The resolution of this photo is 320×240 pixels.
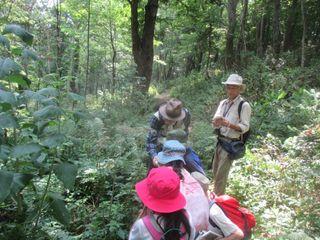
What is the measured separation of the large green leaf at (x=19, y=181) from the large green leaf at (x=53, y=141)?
1.01 ft

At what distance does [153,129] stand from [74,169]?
6.44 feet

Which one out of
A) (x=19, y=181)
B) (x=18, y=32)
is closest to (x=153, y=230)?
(x=19, y=181)

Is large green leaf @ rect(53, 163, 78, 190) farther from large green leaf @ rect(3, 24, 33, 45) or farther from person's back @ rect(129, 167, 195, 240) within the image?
large green leaf @ rect(3, 24, 33, 45)

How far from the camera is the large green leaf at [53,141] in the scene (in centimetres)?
287

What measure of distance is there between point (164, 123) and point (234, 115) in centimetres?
123

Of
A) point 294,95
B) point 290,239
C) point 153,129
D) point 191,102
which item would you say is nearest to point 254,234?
point 290,239

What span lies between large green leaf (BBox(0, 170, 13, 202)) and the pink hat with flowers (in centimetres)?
92

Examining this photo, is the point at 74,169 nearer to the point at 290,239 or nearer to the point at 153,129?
the point at 153,129

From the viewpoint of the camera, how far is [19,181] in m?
2.90

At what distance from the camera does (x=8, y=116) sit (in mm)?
2812

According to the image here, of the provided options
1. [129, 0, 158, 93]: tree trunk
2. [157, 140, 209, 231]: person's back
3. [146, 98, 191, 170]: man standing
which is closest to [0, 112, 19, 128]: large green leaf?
[157, 140, 209, 231]: person's back

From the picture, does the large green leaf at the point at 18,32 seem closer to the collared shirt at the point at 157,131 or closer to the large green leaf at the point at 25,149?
the large green leaf at the point at 25,149

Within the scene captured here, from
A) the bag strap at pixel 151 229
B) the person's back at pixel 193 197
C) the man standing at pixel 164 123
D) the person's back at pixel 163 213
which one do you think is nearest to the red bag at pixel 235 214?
the person's back at pixel 193 197

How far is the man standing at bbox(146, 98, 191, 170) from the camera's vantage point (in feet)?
15.6
